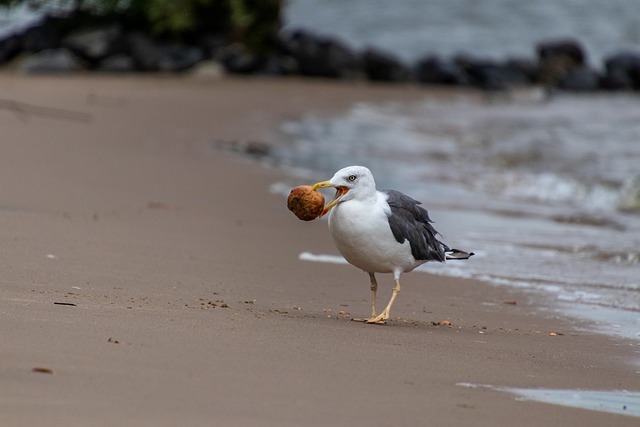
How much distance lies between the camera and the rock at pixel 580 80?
30594 millimetres

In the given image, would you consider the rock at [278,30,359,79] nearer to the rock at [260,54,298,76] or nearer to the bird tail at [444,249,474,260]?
the rock at [260,54,298,76]

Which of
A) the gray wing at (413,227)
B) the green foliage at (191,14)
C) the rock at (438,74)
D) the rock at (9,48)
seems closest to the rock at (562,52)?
the rock at (438,74)

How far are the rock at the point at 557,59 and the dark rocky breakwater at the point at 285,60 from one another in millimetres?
29

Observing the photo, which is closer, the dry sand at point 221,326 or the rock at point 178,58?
the dry sand at point 221,326

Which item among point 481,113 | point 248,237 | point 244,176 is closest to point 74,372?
point 248,237

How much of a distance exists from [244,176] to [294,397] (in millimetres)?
8292

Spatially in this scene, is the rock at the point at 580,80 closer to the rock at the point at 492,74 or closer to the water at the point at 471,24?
the rock at the point at 492,74

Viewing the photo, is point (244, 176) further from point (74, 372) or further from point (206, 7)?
point (206, 7)

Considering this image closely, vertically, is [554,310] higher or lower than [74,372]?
lower

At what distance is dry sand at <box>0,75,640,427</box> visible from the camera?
3961 millimetres

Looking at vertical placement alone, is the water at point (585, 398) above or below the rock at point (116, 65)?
above

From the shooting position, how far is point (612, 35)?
4119 cm

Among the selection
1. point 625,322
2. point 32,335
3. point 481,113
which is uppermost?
point 32,335

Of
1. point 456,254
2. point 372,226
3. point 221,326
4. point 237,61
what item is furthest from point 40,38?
point 221,326
